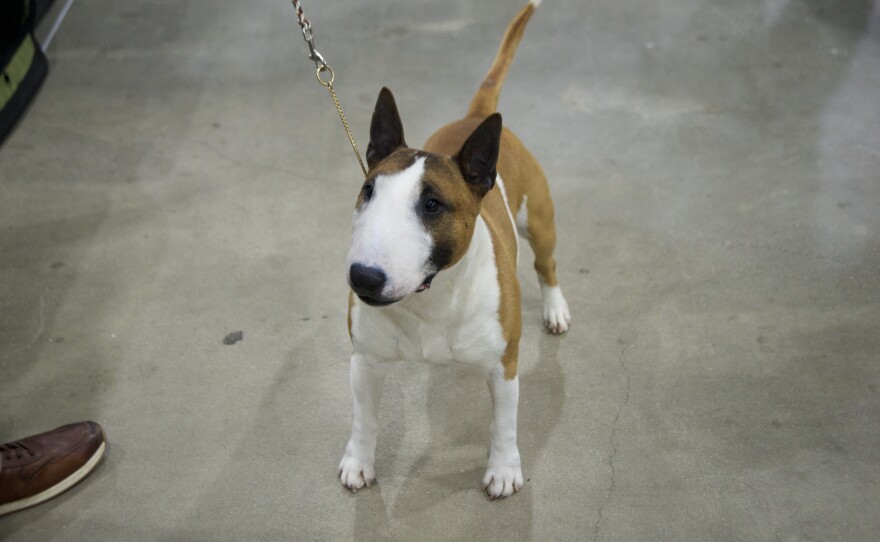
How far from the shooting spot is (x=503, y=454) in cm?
224

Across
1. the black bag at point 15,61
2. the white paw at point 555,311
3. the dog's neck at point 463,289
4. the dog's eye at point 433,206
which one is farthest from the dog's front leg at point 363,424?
the black bag at point 15,61

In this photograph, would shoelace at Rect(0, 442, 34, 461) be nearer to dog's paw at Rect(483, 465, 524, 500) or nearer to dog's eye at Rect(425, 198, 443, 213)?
dog's paw at Rect(483, 465, 524, 500)

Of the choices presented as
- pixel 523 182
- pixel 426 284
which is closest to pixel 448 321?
pixel 426 284

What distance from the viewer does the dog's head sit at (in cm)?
161

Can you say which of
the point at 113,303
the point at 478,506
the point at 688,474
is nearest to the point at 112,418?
the point at 113,303

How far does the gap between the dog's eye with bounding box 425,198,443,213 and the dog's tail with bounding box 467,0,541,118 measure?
83cm

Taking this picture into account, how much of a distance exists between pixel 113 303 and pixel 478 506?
1532 mm

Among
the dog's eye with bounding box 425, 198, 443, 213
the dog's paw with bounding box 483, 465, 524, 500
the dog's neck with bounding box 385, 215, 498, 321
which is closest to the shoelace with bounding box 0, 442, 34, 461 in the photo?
the dog's neck with bounding box 385, 215, 498, 321

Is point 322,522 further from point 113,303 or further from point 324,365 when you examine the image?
point 113,303

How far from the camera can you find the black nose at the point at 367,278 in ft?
5.20

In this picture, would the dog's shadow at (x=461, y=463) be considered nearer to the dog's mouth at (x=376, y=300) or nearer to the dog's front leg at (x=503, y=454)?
the dog's front leg at (x=503, y=454)

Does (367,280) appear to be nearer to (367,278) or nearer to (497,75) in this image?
(367,278)

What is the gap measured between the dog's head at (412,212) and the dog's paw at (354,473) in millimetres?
760

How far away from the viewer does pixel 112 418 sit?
99.2 inches
